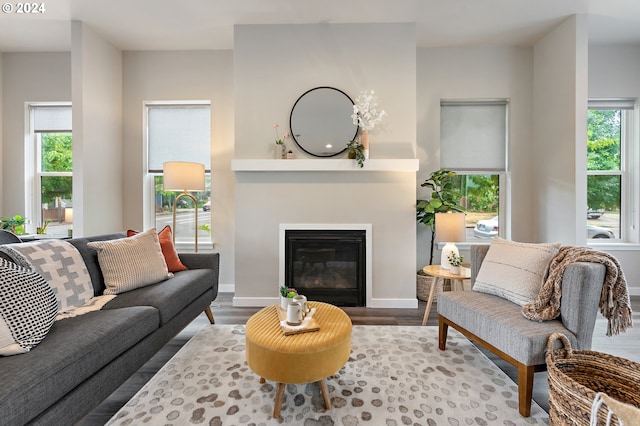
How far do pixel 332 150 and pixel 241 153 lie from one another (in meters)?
0.99

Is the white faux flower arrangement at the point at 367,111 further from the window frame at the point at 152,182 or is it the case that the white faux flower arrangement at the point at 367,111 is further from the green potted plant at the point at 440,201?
the window frame at the point at 152,182

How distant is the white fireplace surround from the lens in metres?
3.20

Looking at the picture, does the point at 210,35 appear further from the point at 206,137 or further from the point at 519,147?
the point at 519,147

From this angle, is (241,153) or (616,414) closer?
(616,414)

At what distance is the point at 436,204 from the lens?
126 inches

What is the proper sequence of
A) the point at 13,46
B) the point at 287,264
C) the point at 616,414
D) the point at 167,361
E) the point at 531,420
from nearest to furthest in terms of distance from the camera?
1. the point at 616,414
2. the point at 531,420
3. the point at 167,361
4. the point at 287,264
5. the point at 13,46

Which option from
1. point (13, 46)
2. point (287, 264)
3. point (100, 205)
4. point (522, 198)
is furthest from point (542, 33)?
point (13, 46)

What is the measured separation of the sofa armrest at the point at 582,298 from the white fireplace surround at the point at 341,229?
5.83 ft

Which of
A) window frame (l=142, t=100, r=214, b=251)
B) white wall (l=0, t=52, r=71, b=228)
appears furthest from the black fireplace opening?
white wall (l=0, t=52, r=71, b=228)

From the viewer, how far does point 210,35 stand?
3.44 metres

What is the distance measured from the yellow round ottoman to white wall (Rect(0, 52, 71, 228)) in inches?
163

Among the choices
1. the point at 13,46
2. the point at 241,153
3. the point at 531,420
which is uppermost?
the point at 13,46

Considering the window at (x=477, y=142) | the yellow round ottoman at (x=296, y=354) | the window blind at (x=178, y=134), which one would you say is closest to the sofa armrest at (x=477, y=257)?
the yellow round ottoman at (x=296, y=354)

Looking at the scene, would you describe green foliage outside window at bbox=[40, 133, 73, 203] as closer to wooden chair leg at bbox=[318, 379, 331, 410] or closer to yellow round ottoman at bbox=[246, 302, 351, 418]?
yellow round ottoman at bbox=[246, 302, 351, 418]
